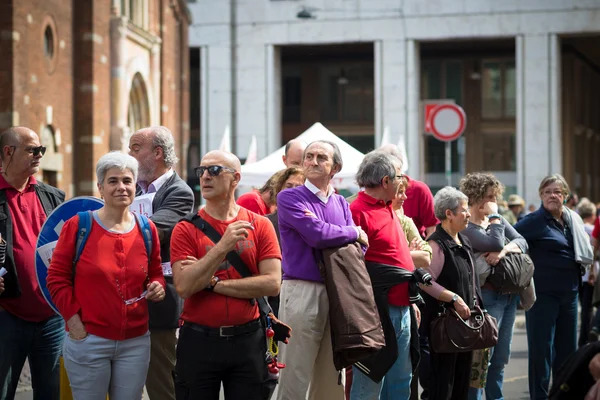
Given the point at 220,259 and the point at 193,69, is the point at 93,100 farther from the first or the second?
the point at 193,69

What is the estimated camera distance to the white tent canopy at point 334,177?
48.8 ft

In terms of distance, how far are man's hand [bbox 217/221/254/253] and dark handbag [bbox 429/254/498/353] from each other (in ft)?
9.42

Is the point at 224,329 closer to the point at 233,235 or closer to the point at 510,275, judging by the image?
the point at 233,235

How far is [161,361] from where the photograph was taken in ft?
24.9

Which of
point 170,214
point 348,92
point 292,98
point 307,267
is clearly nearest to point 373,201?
point 307,267

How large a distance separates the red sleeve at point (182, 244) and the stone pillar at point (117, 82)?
61.0ft

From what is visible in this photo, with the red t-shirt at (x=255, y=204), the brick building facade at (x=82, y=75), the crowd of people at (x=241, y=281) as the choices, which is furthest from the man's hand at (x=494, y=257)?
the brick building facade at (x=82, y=75)

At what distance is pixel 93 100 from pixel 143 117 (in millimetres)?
4230

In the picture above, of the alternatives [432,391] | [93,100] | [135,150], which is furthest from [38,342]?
[93,100]

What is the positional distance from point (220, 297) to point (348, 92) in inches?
2013

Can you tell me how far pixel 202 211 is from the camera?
6480mm

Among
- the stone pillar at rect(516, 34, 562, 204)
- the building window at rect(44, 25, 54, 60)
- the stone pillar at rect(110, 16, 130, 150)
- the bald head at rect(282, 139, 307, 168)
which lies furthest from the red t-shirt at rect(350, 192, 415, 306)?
the stone pillar at rect(516, 34, 562, 204)

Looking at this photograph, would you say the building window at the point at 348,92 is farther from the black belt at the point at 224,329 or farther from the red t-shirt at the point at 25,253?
the black belt at the point at 224,329

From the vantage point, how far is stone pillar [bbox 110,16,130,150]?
81.3ft
